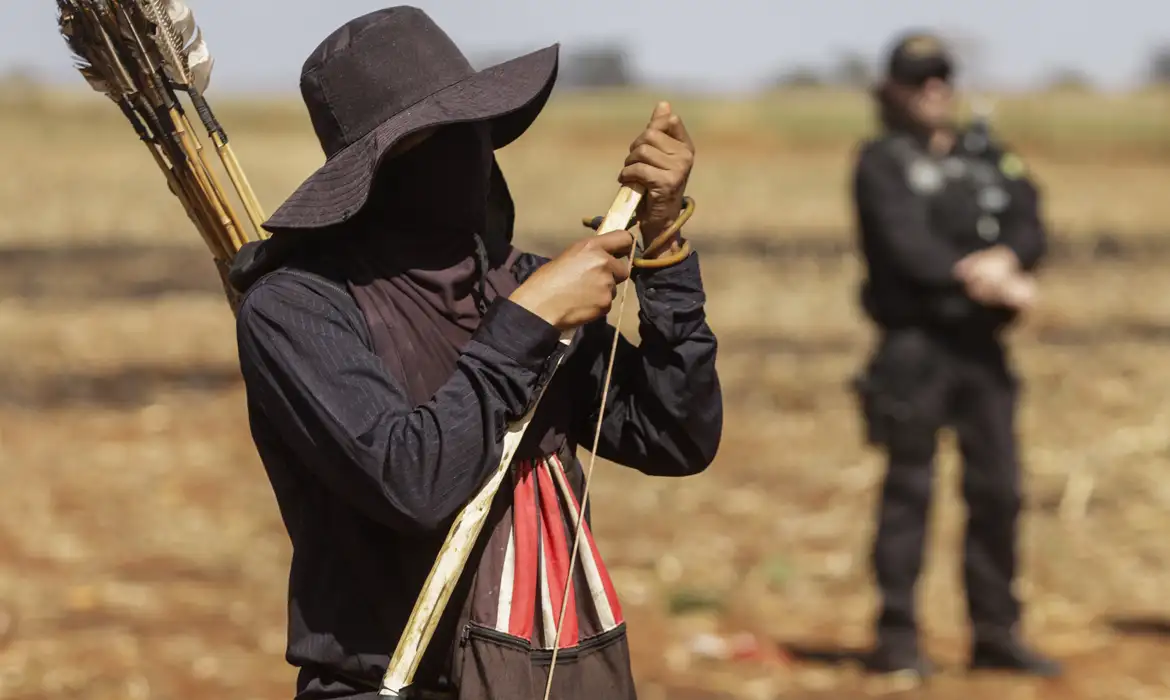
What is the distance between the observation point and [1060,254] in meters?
23.2

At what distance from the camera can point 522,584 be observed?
113 inches

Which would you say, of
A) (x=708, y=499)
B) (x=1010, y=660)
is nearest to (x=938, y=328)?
(x=1010, y=660)

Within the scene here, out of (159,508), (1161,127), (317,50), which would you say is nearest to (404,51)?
(317,50)

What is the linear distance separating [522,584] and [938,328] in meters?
4.63

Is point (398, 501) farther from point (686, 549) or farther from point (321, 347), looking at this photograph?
point (686, 549)

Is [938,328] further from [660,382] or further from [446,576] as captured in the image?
[446,576]

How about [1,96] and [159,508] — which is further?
[1,96]

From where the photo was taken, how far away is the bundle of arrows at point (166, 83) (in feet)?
10.6

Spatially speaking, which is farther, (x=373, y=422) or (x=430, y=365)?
(x=430, y=365)

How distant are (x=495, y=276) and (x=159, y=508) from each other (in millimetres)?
7812

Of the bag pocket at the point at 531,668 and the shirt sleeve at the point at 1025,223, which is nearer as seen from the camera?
the bag pocket at the point at 531,668

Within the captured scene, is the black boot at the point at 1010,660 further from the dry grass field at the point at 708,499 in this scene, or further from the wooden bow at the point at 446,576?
the wooden bow at the point at 446,576

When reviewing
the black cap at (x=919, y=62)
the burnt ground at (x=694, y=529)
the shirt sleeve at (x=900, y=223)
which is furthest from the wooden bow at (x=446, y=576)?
the black cap at (x=919, y=62)

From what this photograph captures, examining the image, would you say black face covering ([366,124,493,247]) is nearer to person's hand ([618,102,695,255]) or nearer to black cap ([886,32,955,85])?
person's hand ([618,102,695,255])
